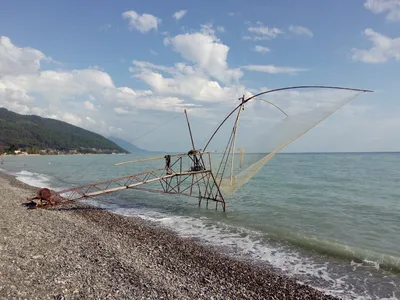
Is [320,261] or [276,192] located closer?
[320,261]

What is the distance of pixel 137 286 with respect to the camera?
8.09 metres

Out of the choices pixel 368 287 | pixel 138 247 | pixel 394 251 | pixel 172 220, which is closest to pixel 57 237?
pixel 138 247

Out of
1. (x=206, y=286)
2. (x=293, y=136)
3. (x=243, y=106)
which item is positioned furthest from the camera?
(x=243, y=106)

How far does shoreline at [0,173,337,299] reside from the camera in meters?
7.68

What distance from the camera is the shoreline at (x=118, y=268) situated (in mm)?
7680

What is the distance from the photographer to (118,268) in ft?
30.2

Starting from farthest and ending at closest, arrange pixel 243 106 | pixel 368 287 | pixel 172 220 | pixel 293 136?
pixel 172 220
pixel 243 106
pixel 293 136
pixel 368 287

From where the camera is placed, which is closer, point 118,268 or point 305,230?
point 118,268

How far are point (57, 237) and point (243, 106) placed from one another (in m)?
12.3

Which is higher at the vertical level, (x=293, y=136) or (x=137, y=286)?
(x=293, y=136)

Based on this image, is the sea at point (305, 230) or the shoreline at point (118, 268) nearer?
the shoreline at point (118, 268)

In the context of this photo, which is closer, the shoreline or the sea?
the shoreline

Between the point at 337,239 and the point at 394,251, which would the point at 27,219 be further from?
the point at 394,251

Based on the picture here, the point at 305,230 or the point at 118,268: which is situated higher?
the point at 118,268
